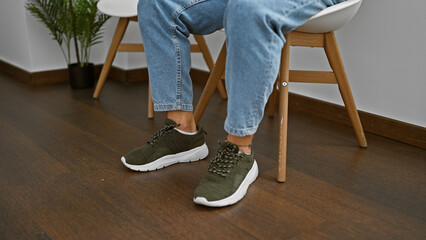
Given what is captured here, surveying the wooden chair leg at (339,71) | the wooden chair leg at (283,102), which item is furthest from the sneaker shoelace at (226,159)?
the wooden chair leg at (339,71)

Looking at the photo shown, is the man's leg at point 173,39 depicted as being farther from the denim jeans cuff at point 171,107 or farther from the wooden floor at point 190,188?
the wooden floor at point 190,188

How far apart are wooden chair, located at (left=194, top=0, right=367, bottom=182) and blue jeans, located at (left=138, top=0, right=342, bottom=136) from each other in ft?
0.14

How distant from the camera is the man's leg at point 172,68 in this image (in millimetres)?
1134

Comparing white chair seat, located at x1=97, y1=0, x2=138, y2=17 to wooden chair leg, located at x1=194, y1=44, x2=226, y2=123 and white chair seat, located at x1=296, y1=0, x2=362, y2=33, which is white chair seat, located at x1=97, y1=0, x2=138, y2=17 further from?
white chair seat, located at x1=296, y1=0, x2=362, y2=33

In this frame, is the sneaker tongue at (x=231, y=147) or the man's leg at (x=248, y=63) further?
the sneaker tongue at (x=231, y=147)

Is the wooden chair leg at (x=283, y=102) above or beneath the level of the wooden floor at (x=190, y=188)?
above

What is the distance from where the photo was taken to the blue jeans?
0.94m

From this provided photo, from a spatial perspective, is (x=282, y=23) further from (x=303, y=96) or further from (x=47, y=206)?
(x=303, y=96)

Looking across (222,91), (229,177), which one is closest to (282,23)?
(229,177)

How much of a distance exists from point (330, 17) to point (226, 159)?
45 centimetres

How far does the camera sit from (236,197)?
1.01 meters

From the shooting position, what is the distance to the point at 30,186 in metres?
1.10

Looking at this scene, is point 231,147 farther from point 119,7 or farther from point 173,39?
point 119,7

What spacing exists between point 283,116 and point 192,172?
309 mm
